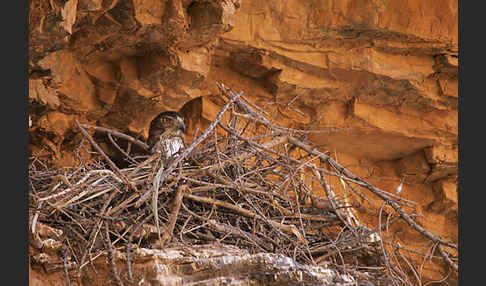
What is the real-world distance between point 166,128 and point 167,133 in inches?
1.6

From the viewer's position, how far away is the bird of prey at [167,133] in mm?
2275

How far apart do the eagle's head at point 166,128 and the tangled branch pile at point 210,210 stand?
0.51m

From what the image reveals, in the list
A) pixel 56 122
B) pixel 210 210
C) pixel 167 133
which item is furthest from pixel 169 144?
pixel 56 122

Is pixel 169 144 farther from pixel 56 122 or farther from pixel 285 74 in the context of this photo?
pixel 285 74

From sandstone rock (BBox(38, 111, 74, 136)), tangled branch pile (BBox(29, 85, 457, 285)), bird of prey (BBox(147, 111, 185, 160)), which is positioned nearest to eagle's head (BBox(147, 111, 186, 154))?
bird of prey (BBox(147, 111, 185, 160))

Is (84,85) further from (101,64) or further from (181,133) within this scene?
(181,133)

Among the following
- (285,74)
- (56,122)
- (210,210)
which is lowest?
(56,122)

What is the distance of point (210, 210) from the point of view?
1.64m

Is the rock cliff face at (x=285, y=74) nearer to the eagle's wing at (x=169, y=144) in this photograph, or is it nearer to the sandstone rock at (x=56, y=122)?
the sandstone rock at (x=56, y=122)

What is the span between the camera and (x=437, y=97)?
13.6ft

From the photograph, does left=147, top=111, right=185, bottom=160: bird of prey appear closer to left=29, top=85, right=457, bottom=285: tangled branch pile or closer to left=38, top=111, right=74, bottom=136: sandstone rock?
left=29, top=85, right=457, bottom=285: tangled branch pile

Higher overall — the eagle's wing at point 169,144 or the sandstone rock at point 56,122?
the eagle's wing at point 169,144

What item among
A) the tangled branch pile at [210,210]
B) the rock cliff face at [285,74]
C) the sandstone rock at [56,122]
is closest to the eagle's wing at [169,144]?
the tangled branch pile at [210,210]

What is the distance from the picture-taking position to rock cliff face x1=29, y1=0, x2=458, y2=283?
297cm
